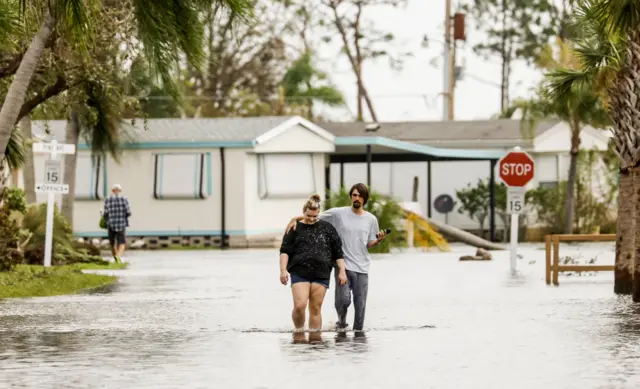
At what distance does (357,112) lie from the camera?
3091 inches

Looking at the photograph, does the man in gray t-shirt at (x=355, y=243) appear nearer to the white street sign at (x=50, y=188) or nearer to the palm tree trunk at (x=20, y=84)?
the palm tree trunk at (x=20, y=84)

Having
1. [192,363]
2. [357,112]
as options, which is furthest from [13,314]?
[357,112]

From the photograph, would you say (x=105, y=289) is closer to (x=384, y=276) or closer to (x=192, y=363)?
(x=384, y=276)

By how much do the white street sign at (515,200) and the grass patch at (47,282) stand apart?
8687 mm

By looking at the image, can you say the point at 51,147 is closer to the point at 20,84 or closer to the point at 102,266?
the point at 102,266

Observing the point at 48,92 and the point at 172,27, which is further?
the point at 48,92

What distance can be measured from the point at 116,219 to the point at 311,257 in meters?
21.3

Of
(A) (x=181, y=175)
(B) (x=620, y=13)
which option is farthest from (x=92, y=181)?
(B) (x=620, y=13)

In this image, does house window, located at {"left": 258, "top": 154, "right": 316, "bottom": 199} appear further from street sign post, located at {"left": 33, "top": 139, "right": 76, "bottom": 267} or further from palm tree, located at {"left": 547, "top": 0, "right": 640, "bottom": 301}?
palm tree, located at {"left": 547, "top": 0, "right": 640, "bottom": 301}

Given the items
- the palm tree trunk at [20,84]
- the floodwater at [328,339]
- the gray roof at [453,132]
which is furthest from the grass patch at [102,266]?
the gray roof at [453,132]

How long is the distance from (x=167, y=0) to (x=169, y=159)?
24773 mm

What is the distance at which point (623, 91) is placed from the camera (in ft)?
83.0

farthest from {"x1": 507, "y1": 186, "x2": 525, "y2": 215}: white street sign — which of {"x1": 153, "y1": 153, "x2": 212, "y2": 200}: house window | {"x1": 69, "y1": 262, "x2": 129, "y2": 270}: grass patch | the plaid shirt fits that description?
{"x1": 153, "y1": 153, "x2": 212, "y2": 200}: house window

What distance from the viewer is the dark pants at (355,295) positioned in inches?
722
